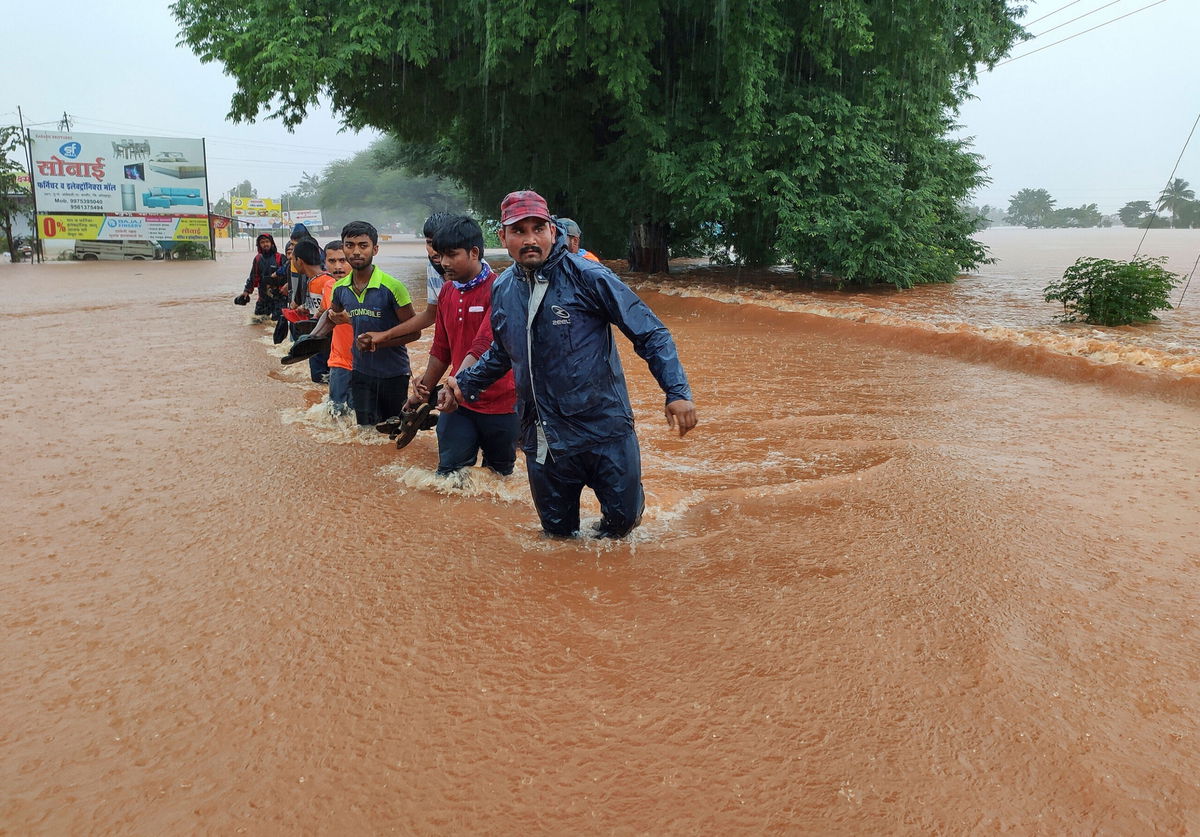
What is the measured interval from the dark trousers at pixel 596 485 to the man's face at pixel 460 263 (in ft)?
3.94

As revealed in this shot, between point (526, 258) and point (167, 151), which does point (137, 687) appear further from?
point (167, 151)

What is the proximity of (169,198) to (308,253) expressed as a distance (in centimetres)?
3398

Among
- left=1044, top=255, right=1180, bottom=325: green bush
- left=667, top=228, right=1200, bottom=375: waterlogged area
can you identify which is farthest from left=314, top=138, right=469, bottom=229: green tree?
left=1044, top=255, right=1180, bottom=325: green bush

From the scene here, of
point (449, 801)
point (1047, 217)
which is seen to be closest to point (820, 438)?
point (449, 801)

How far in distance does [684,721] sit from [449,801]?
79 centimetres

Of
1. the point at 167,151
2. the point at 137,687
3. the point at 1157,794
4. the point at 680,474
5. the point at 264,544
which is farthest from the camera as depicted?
the point at 167,151

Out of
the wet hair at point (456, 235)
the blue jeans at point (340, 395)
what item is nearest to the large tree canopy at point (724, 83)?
the blue jeans at point (340, 395)

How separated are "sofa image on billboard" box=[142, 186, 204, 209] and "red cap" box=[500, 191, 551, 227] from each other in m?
38.3

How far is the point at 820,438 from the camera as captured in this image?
249 inches

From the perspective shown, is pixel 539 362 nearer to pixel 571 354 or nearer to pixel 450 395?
pixel 571 354

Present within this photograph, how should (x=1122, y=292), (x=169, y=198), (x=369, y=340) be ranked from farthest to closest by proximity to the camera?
(x=169, y=198) → (x=1122, y=292) → (x=369, y=340)

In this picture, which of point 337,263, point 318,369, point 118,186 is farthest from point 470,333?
point 118,186

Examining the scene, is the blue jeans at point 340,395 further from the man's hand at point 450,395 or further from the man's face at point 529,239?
the man's face at point 529,239

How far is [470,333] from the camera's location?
450 centimetres
